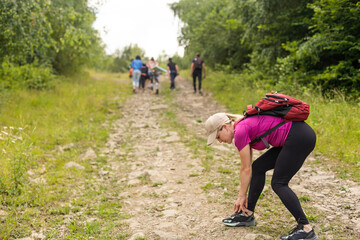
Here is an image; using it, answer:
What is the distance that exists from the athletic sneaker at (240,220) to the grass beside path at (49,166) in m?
1.42

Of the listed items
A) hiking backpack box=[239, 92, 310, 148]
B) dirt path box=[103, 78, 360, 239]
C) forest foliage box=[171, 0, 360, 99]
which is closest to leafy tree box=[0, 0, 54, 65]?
dirt path box=[103, 78, 360, 239]

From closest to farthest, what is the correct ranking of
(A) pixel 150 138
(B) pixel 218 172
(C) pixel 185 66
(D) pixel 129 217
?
(D) pixel 129 217 < (B) pixel 218 172 < (A) pixel 150 138 < (C) pixel 185 66

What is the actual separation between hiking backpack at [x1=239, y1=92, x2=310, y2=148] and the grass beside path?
2319 mm

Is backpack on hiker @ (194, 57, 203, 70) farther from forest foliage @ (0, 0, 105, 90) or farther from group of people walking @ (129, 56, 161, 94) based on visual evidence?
forest foliage @ (0, 0, 105, 90)

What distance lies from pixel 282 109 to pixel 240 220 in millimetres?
1483

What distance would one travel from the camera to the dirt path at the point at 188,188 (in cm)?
391

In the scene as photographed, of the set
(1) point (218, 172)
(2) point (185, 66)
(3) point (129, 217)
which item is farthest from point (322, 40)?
(2) point (185, 66)

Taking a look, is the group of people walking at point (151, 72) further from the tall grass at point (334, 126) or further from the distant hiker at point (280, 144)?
the distant hiker at point (280, 144)

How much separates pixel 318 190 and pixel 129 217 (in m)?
2.96

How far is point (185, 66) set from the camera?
38719 mm

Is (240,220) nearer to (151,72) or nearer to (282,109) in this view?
(282,109)

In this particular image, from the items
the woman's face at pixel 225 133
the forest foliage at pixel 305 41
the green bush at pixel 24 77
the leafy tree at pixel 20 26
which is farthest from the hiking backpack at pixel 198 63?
the woman's face at pixel 225 133

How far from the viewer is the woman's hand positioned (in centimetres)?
354

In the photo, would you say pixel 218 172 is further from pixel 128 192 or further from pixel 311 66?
pixel 311 66
